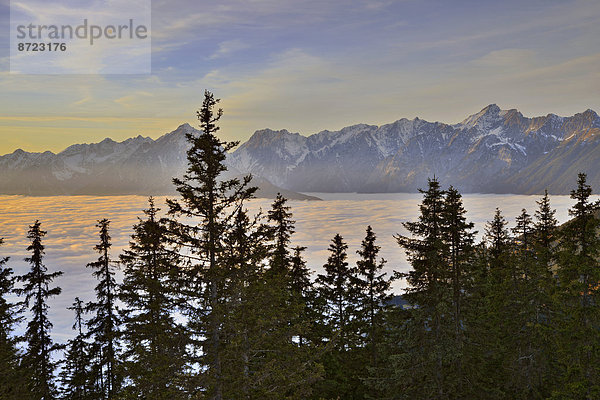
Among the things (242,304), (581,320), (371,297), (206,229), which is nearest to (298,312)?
(242,304)

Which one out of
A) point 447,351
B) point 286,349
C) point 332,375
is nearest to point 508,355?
point 447,351

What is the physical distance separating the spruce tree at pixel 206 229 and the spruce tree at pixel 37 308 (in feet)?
61.4

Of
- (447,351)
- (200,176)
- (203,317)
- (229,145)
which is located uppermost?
(229,145)

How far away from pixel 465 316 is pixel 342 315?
42.1 ft

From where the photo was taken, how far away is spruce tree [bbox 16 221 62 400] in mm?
27500

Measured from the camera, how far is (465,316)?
2609cm

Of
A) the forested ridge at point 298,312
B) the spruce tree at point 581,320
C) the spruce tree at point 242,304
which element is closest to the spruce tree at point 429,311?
the forested ridge at point 298,312

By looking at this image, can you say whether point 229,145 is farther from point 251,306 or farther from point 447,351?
point 447,351

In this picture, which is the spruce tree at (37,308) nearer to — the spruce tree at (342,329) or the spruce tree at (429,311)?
the spruce tree at (342,329)

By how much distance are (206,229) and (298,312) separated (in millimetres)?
8048

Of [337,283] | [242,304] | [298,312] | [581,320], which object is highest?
[242,304]

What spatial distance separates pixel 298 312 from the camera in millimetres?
20234

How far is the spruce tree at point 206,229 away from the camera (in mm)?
13711

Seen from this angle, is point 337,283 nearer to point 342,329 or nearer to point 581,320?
point 342,329
